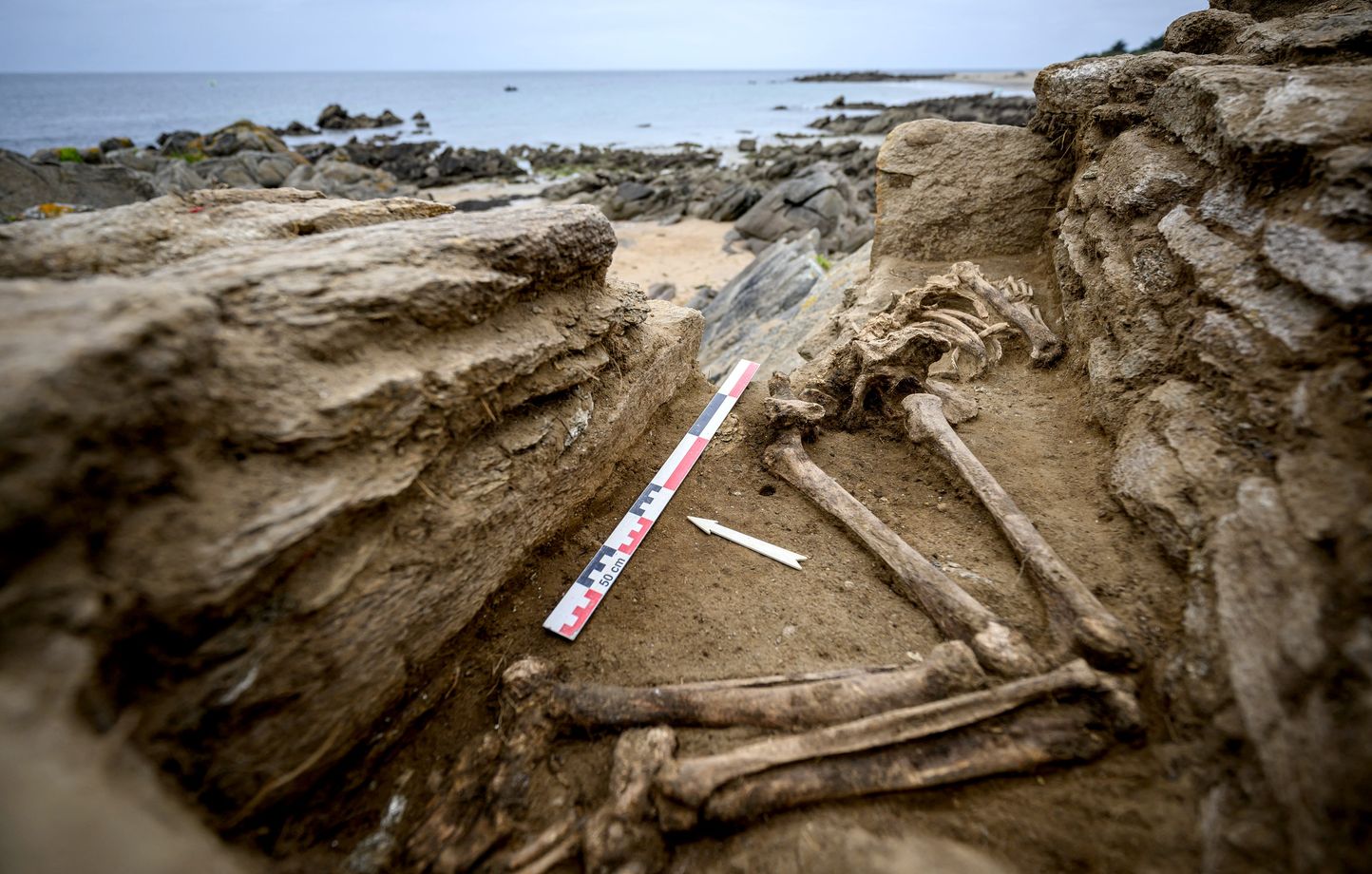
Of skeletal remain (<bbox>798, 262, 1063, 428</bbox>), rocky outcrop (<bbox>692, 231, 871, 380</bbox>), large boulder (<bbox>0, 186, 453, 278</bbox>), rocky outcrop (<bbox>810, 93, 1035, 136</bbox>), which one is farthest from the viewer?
rocky outcrop (<bbox>810, 93, 1035, 136</bbox>)

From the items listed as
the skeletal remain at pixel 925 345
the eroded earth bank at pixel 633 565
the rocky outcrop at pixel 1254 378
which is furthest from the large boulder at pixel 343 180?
the rocky outcrop at pixel 1254 378

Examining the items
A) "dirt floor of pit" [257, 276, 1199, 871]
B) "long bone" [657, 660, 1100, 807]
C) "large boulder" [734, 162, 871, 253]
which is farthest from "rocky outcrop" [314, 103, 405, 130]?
"long bone" [657, 660, 1100, 807]

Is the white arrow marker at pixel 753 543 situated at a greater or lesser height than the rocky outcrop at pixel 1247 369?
lesser

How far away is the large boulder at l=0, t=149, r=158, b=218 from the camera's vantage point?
1198cm

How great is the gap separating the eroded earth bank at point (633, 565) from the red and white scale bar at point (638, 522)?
0.26 feet

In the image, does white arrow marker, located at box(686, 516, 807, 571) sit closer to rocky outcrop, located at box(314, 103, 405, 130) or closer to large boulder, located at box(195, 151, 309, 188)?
large boulder, located at box(195, 151, 309, 188)

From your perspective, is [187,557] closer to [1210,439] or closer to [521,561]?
[521,561]

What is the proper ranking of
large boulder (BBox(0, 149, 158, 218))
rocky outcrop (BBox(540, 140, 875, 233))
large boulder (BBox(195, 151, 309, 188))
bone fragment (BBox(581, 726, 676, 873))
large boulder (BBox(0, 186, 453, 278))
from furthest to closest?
large boulder (BBox(195, 151, 309, 188))
rocky outcrop (BBox(540, 140, 875, 233))
large boulder (BBox(0, 149, 158, 218))
large boulder (BBox(0, 186, 453, 278))
bone fragment (BBox(581, 726, 676, 873))

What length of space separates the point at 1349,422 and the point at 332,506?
314 cm

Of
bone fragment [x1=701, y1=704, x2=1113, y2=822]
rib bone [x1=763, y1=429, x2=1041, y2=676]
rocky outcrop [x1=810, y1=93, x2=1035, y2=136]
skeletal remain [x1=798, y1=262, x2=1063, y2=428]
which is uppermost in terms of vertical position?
rocky outcrop [x1=810, y1=93, x2=1035, y2=136]

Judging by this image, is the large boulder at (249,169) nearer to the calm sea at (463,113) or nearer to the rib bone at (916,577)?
the calm sea at (463,113)

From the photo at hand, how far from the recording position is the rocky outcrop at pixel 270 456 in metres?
1.31

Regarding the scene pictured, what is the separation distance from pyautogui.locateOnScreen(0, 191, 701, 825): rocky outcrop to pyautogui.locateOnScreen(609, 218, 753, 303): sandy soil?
7863 millimetres

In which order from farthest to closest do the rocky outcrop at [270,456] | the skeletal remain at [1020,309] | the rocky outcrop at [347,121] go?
the rocky outcrop at [347,121] → the skeletal remain at [1020,309] → the rocky outcrop at [270,456]
